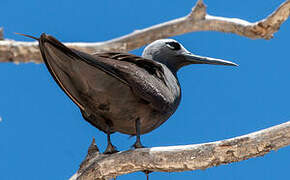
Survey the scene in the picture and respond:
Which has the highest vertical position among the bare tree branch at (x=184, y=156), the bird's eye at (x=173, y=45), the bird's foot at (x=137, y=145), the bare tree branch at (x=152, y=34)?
the bare tree branch at (x=152, y=34)

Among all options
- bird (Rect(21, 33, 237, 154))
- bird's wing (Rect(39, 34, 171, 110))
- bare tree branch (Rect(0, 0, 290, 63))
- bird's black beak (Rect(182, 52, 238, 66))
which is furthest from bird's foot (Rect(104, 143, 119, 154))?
bare tree branch (Rect(0, 0, 290, 63))

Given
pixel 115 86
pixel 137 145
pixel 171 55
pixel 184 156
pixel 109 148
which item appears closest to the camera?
pixel 184 156

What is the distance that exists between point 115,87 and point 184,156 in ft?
2.03

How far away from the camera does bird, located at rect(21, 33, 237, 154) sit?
9.34 ft

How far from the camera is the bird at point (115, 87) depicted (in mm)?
2846

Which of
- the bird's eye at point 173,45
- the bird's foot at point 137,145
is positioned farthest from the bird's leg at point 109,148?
the bird's eye at point 173,45

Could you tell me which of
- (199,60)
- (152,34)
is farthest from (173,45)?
(152,34)

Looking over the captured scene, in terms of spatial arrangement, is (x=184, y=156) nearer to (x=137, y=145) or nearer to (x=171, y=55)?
(x=137, y=145)

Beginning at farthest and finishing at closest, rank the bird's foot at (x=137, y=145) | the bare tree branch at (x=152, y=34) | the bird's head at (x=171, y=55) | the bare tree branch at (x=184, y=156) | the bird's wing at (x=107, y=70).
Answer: the bare tree branch at (x=152, y=34) → the bird's head at (x=171, y=55) → the bird's foot at (x=137, y=145) → the bird's wing at (x=107, y=70) → the bare tree branch at (x=184, y=156)

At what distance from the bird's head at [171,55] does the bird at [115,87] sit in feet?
0.29

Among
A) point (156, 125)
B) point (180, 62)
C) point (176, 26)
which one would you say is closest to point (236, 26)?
point (176, 26)

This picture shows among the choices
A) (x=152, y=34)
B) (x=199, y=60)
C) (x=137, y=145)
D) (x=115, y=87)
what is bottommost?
(x=137, y=145)

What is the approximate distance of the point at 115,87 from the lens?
10.0ft

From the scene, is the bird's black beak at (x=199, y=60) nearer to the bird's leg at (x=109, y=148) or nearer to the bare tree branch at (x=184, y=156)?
the bird's leg at (x=109, y=148)
